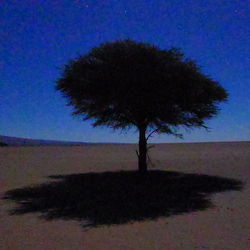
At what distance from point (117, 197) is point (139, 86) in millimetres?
5339

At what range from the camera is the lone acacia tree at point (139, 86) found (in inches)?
628

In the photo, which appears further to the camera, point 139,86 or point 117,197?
point 139,86

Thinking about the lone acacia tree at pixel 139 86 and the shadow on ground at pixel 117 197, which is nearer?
the shadow on ground at pixel 117 197

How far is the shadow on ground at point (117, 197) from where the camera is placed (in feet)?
37.0

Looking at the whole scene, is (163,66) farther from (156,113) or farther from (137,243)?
(137,243)

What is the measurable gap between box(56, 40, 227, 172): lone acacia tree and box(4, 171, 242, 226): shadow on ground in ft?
11.2

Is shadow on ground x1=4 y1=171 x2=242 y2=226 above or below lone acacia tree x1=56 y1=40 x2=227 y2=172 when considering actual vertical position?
below

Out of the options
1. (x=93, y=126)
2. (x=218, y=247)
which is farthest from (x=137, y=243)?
(x=93, y=126)

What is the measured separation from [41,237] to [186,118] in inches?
469

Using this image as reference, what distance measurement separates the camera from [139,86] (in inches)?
627

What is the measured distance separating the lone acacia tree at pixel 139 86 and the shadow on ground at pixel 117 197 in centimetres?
341

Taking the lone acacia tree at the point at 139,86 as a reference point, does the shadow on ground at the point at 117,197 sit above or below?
below

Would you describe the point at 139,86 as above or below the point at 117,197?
above

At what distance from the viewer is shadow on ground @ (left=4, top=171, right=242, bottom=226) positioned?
11.3 m
